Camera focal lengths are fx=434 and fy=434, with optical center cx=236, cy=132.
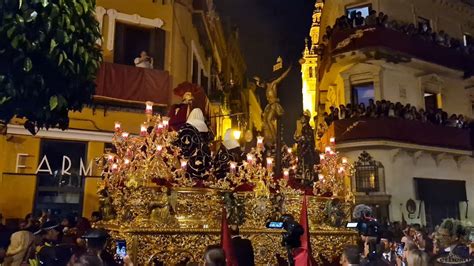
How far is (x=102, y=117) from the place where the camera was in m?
14.3

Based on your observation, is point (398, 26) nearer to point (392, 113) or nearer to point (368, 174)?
point (392, 113)

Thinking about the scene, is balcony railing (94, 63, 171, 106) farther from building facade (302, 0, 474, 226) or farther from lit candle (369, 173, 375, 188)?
lit candle (369, 173, 375, 188)

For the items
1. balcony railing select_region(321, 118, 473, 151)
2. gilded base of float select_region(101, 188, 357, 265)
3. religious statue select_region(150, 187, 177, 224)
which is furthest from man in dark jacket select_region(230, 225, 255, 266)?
balcony railing select_region(321, 118, 473, 151)

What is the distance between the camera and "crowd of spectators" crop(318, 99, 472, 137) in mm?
20562

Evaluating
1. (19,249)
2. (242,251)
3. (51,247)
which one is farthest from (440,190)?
(19,249)

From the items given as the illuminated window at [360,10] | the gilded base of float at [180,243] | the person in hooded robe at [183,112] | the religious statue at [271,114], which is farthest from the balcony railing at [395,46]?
the gilded base of float at [180,243]

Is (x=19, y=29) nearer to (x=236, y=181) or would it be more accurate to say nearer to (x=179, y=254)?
(x=179, y=254)

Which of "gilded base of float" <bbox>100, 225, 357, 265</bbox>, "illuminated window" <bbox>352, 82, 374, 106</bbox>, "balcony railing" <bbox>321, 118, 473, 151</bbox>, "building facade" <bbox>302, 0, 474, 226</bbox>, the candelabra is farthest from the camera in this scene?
"illuminated window" <bbox>352, 82, 374, 106</bbox>

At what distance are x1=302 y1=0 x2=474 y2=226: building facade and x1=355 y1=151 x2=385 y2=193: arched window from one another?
0.05 m

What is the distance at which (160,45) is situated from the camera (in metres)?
15.3

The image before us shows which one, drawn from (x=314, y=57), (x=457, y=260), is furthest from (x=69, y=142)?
(x=314, y=57)

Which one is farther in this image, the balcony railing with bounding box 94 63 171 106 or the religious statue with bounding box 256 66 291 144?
the balcony railing with bounding box 94 63 171 106

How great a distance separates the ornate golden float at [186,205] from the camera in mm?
7270

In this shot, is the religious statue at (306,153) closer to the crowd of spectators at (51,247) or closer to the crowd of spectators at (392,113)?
the crowd of spectators at (51,247)
